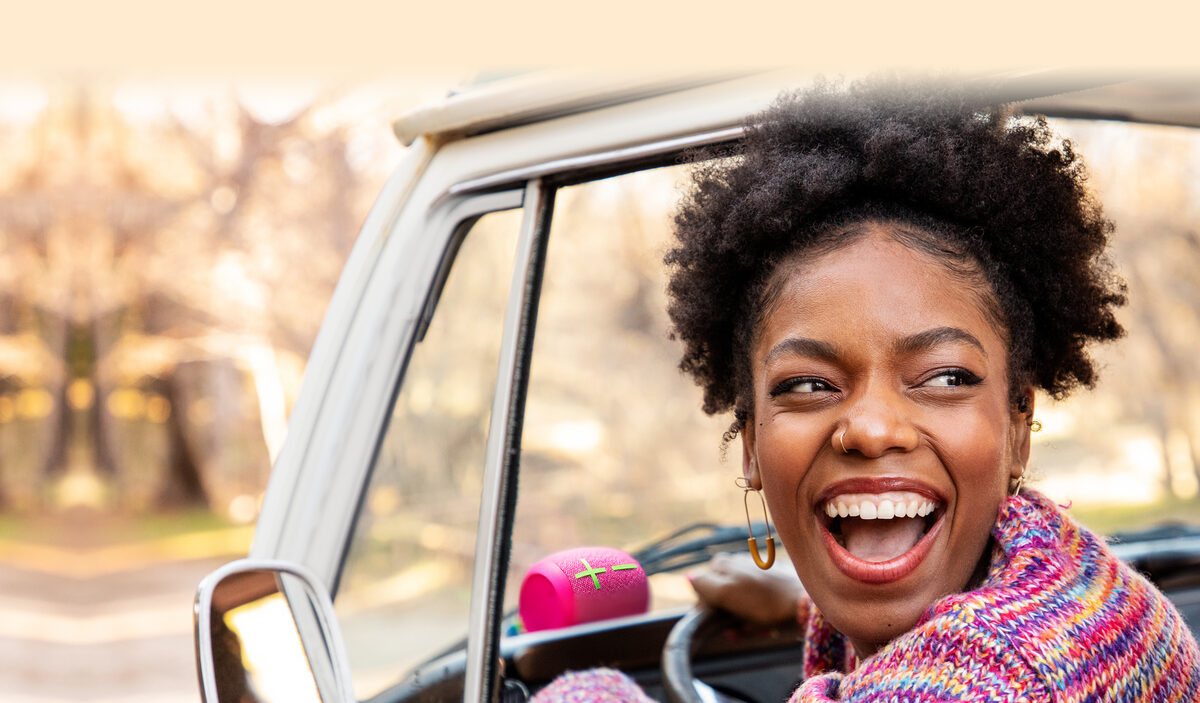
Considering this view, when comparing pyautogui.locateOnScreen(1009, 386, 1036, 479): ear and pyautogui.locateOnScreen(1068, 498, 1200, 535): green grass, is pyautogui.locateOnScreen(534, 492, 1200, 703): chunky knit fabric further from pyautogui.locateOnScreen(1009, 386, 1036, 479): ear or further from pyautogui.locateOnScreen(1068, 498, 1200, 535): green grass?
pyautogui.locateOnScreen(1068, 498, 1200, 535): green grass

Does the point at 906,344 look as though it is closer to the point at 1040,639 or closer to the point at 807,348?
the point at 807,348

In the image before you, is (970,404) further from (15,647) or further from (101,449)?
(15,647)

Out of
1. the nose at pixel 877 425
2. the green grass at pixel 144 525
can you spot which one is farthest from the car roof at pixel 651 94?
the green grass at pixel 144 525

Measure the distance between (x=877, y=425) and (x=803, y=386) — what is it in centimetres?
15

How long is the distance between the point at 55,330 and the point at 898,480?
1071cm

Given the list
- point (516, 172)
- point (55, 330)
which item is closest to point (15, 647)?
point (55, 330)

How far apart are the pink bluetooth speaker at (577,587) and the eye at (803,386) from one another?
0.59 m

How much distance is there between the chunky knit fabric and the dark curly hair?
27 centimetres

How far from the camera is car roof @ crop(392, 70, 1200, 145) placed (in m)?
1.48

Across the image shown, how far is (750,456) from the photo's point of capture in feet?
→ 5.92

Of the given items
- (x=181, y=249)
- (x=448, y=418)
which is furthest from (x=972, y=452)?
(x=181, y=249)

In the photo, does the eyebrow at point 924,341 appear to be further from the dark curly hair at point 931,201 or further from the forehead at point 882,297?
the dark curly hair at point 931,201

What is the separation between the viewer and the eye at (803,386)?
5.03ft

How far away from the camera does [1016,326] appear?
1.61 metres
